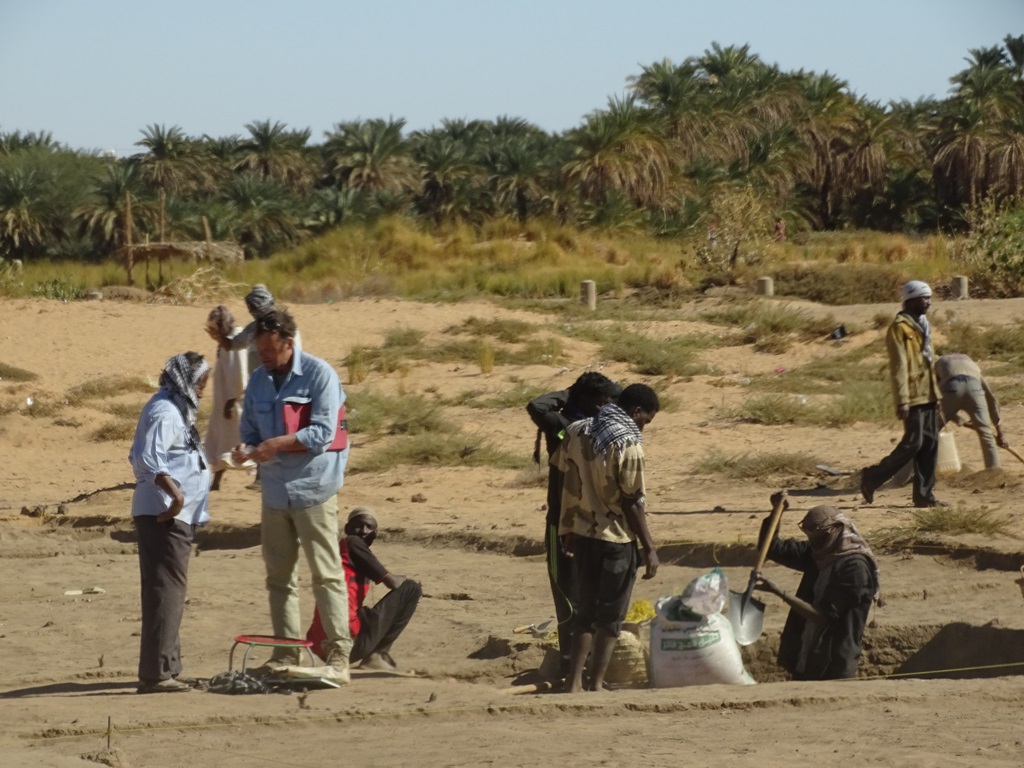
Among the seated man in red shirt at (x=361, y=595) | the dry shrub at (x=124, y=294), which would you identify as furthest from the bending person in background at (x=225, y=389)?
the dry shrub at (x=124, y=294)

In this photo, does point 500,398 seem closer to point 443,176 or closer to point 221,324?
point 221,324

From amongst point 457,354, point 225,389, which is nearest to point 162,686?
point 225,389

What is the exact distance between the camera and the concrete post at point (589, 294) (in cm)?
2436

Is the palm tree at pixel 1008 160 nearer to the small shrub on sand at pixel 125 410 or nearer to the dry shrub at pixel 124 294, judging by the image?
the dry shrub at pixel 124 294

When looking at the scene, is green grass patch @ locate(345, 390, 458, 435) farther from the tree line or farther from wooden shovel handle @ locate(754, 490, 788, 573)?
the tree line

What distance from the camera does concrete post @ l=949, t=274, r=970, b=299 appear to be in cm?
2350

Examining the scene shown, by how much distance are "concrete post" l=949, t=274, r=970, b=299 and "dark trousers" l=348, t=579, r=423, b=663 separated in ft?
57.8

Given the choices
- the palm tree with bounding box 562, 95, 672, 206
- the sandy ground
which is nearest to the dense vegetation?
the palm tree with bounding box 562, 95, 672, 206

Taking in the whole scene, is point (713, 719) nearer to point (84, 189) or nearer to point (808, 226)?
point (808, 226)

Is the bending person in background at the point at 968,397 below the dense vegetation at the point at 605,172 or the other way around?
below

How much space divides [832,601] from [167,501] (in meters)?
3.02

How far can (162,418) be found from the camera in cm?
663

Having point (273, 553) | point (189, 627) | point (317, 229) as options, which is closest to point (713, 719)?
point (273, 553)

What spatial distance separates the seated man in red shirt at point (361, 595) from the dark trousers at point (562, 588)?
691 mm
